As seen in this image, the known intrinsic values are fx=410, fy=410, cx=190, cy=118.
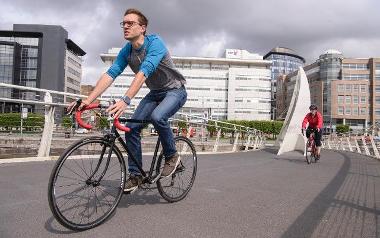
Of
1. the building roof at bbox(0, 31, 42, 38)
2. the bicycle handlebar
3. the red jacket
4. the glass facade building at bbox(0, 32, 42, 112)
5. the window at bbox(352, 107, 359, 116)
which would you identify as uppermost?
the building roof at bbox(0, 31, 42, 38)

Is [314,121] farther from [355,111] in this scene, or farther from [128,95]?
[355,111]

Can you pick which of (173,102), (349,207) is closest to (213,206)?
(173,102)

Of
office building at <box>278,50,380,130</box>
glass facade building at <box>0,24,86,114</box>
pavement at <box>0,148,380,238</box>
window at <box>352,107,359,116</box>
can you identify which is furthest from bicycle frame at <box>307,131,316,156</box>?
window at <box>352,107,359,116</box>

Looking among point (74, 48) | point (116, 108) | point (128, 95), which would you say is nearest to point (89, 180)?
point (116, 108)

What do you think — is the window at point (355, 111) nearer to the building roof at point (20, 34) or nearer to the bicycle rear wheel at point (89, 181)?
the building roof at point (20, 34)

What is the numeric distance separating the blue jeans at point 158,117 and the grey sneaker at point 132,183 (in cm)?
4

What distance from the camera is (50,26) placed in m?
109

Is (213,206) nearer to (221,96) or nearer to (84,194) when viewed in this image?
(84,194)

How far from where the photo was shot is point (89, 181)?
135 inches

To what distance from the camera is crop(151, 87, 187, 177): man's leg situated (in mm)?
4023

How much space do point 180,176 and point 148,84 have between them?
1.10m

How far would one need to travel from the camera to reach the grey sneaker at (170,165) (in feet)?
14.1

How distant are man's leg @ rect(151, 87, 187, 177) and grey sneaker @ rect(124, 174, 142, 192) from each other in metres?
0.39

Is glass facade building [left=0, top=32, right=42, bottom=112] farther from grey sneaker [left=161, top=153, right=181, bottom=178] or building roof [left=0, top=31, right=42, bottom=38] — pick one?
grey sneaker [left=161, top=153, right=181, bottom=178]
